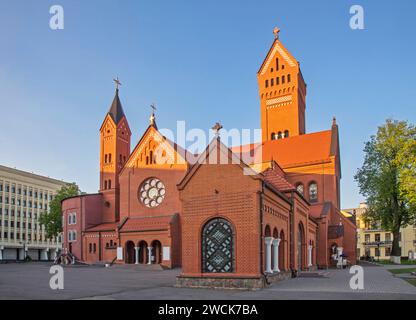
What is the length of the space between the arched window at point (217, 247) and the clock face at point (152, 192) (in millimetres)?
24533

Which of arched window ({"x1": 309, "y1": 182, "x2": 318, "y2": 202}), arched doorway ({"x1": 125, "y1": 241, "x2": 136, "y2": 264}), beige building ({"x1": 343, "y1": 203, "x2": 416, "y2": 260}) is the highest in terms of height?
arched window ({"x1": 309, "y1": 182, "x2": 318, "y2": 202})

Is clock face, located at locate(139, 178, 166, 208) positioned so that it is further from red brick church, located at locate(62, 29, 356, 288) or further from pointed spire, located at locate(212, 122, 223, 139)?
pointed spire, located at locate(212, 122, 223, 139)

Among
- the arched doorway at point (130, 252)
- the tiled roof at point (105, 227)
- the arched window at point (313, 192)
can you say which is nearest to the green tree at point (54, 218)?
the tiled roof at point (105, 227)

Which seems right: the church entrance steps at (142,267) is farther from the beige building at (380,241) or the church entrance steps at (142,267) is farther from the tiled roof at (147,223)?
the beige building at (380,241)

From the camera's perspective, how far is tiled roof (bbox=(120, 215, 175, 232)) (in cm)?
4353

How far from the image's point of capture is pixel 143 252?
45406 millimetres

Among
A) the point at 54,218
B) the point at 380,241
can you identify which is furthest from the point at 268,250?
the point at 380,241

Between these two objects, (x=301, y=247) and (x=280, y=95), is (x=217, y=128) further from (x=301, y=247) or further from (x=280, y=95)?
(x=280, y=95)

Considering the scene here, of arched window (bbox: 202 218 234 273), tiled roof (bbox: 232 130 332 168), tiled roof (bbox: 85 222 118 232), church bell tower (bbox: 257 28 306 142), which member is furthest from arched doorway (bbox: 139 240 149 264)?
arched window (bbox: 202 218 234 273)

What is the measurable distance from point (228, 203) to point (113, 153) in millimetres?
37734

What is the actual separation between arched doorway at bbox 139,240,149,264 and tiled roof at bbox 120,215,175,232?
5.58ft

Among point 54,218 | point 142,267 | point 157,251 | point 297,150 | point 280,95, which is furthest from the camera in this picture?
point 54,218
